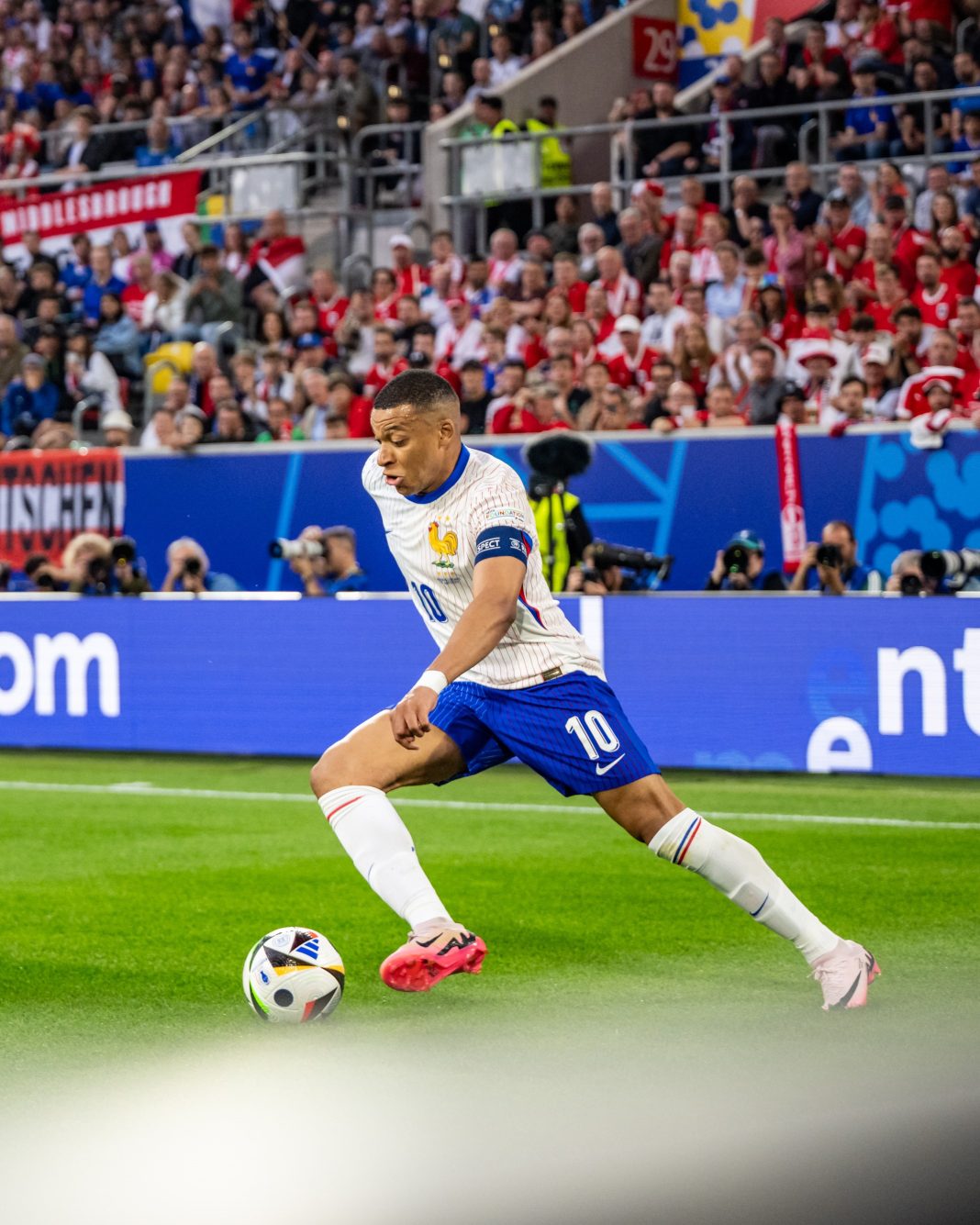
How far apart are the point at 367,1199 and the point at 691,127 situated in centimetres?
1583

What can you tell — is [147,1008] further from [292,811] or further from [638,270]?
[638,270]

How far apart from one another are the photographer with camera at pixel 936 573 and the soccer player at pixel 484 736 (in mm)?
6021

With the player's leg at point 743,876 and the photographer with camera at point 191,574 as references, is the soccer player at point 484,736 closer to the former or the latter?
the player's leg at point 743,876

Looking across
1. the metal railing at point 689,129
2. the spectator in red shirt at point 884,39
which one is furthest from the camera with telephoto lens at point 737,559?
the spectator in red shirt at point 884,39

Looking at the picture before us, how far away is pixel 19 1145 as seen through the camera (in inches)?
186

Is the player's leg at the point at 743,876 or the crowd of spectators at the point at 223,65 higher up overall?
the crowd of spectators at the point at 223,65

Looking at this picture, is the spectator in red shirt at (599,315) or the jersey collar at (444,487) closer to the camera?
the jersey collar at (444,487)

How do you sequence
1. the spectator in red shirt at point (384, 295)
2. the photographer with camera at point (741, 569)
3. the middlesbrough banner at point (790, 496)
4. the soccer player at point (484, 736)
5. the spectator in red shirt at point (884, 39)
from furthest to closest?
the spectator in red shirt at point (384, 295), the spectator in red shirt at point (884, 39), the middlesbrough banner at point (790, 496), the photographer with camera at point (741, 569), the soccer player at point (484, 736)

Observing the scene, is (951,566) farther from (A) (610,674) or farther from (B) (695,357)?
(B) (695,357)

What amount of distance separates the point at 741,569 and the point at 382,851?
7619 mm

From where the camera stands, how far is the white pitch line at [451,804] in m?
10.2

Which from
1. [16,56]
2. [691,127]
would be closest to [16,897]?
[691,127]

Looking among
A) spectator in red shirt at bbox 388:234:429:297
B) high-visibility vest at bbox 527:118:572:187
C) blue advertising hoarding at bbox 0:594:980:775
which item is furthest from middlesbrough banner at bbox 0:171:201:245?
blue advertising hoarding at bbox 0:594:980:775

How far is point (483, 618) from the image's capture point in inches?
226
